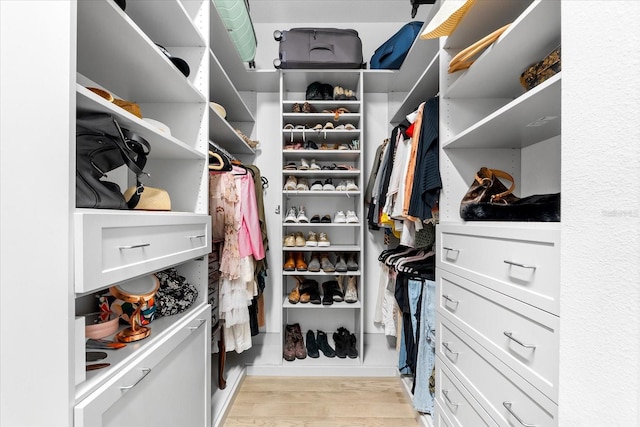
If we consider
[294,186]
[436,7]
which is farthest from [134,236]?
[436,7]

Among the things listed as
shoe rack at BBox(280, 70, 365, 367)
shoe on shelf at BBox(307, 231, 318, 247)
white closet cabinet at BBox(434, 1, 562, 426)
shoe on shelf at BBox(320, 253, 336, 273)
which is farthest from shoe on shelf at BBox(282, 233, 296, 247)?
white closet cabinet at BBox(434, 1, 562, 426)

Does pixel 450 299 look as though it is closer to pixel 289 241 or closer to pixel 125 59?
pixel 289 241

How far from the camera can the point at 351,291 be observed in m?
1.95

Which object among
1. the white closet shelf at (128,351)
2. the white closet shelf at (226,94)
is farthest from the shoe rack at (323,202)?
the white closet shelf at (128,351)

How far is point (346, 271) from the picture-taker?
189 cm

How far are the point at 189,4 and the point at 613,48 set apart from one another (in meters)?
1.43

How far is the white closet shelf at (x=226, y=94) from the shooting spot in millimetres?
1394

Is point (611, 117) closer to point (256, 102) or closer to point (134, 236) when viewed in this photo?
point (134, 236)

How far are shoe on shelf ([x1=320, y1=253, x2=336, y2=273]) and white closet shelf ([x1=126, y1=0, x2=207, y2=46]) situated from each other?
1.44 meters

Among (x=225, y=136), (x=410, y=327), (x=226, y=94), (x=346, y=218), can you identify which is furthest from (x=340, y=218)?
(x=226, y=94)

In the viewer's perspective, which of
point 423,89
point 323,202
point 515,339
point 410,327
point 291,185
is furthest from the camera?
point 323,202

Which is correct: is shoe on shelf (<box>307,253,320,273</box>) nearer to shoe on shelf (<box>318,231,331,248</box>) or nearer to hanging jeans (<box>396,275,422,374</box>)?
shoe on shelf (<box>318,231,331,248</box>)

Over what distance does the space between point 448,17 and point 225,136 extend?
131 cm

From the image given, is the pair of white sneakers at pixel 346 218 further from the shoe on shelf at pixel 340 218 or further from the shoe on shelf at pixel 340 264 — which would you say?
the shoe on shelf at pixel 340 264
